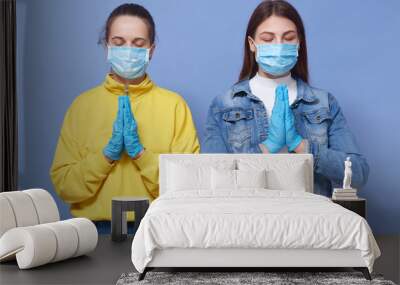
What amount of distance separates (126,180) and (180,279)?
2318mm

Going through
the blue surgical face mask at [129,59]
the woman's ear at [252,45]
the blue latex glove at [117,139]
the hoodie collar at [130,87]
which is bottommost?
the blue latex glove at [117,139]

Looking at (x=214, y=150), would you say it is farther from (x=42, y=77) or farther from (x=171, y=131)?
(x=42, y=77)

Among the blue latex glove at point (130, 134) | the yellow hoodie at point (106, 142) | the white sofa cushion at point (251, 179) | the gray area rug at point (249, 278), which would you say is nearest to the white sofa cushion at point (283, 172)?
the white sofa cushion at point (251, 179)

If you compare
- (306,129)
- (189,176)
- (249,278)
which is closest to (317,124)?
(306,129)

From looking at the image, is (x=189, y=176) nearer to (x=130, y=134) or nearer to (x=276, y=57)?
(x=130, y=134)

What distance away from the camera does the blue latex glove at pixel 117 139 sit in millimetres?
6746

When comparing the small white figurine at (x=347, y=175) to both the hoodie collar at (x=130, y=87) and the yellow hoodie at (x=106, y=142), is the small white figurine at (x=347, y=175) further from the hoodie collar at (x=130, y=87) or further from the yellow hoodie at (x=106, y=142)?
the hoodie collar at (x=130, y=87)

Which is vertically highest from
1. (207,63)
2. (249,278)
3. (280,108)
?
(207,63)

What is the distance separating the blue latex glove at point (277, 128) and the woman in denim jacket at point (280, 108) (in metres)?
0.01

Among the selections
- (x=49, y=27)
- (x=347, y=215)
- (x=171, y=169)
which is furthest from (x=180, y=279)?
(x=49, y=27)

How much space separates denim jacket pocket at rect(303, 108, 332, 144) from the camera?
22.3 ft

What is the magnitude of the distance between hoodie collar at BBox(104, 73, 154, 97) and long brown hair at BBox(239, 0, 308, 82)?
96cm

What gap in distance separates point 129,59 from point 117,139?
32.6 inches

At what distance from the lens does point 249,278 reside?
4.66 m
